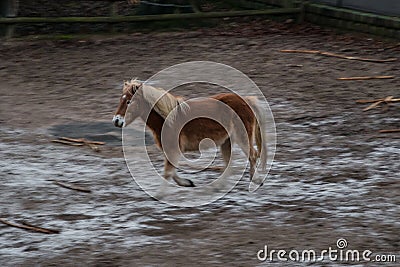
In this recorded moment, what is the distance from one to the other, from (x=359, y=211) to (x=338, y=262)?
0.89 metres

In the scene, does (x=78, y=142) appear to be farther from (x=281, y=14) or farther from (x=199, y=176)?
(x=281, y=14)

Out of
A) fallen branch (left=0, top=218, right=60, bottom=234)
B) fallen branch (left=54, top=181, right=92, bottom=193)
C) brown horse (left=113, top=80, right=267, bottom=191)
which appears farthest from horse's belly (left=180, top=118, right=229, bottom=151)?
fallen branch (left=0, top=218, right=60, bottom=234)

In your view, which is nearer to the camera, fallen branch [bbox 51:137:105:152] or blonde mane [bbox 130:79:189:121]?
blonde mane [bbox 130:79:189:121]

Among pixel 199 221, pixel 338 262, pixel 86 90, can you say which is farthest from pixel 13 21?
pixel 338 262

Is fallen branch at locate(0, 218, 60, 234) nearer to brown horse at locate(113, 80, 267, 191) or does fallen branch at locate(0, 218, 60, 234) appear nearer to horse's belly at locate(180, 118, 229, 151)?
brown horse at locate(113, 80, 267, 191)

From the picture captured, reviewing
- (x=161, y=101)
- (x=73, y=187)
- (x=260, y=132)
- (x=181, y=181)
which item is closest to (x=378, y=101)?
(x=260, y=132)

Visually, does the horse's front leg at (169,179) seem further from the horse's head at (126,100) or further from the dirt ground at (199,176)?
the horse's head at (126,100)

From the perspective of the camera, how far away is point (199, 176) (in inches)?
252

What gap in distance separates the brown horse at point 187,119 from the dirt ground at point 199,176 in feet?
1.07

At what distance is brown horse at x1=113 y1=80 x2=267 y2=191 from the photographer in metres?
5.94

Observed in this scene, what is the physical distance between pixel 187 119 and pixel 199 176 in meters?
0.59

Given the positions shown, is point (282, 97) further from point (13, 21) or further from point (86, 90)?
point (13, 21)

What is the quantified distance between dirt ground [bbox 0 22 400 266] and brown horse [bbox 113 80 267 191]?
1.07 ft

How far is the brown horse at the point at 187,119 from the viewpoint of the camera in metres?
5.94
